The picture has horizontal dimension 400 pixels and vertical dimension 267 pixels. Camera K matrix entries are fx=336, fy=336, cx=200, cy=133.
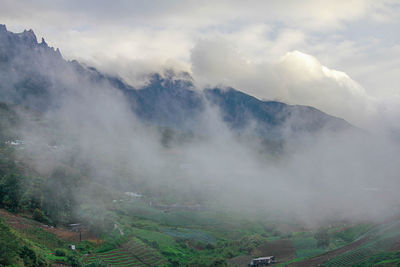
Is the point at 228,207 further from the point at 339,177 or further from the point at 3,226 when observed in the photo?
the point at 3,226

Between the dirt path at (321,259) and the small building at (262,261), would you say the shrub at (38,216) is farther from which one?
the dirt path at (321,259)

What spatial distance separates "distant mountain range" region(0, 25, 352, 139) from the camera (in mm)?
155875

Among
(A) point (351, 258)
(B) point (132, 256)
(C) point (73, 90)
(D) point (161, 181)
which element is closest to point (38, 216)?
(B) point (132, 256)

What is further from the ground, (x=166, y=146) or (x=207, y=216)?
(x=166, y=146)

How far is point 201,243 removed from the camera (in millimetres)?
57281

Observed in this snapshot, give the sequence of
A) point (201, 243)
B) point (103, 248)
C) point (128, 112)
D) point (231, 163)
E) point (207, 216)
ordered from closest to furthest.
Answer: point (103, 248) → point (201, 243) → point (207, 216) → point (231, 163) → point (128, 112)

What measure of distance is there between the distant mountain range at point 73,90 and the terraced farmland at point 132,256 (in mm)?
121989

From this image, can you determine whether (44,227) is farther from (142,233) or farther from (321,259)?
(321,259)

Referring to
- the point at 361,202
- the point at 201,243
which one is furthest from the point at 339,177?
the point at 201,243

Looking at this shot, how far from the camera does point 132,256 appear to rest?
4716 centimetres

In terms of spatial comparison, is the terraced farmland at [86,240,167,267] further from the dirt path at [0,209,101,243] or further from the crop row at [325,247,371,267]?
the crop row at [325,247,371,267]

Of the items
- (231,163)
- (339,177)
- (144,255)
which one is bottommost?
(144,255)

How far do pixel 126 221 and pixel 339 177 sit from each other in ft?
295

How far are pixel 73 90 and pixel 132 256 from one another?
14257 centimetres
